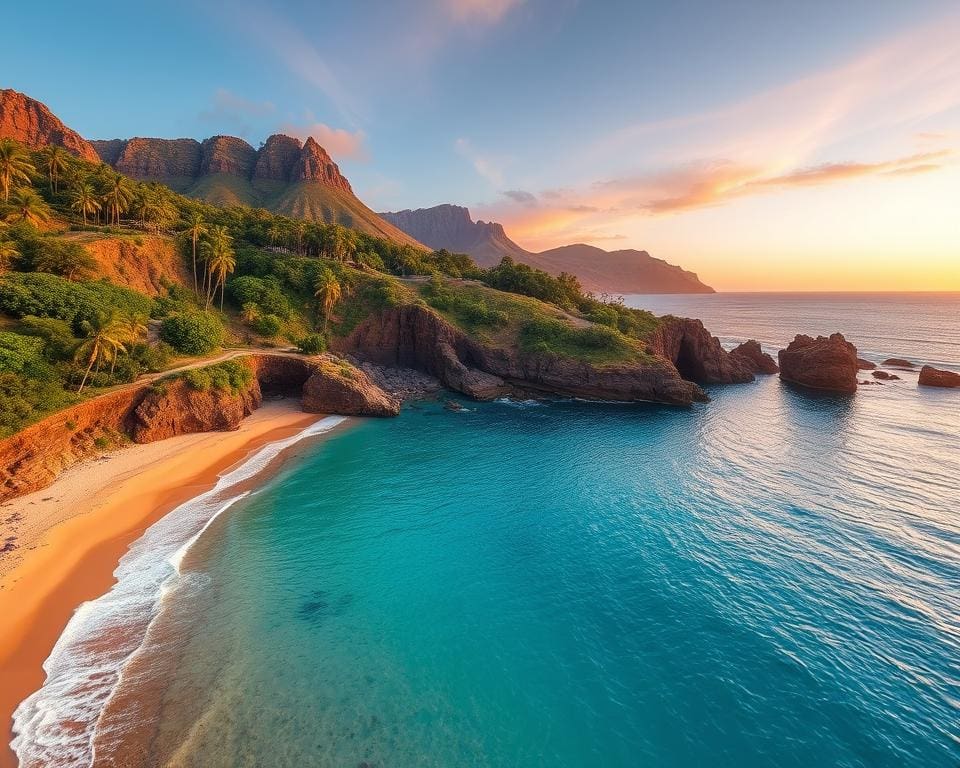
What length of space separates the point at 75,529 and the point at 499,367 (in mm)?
48344

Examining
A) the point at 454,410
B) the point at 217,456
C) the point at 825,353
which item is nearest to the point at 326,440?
the point at 217,456

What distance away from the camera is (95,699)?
1498 centimetres

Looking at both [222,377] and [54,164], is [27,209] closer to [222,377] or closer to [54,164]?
[54,164]

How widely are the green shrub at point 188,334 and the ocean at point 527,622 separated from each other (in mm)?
19024

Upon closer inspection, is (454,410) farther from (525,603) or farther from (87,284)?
(87,284)

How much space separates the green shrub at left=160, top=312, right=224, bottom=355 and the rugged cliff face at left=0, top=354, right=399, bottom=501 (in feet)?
13.8

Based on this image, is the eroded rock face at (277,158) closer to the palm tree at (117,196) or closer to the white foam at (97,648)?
the palm tree at (117,196)

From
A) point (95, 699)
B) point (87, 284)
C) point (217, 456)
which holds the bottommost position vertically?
point (95, 699)

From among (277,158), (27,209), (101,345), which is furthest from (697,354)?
(277,158)

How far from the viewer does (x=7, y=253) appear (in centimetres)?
3866

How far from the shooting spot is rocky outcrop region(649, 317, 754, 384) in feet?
235

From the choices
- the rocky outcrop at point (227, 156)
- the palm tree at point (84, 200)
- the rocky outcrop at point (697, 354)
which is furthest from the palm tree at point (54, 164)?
the rocky outcrop at point (227, 156)

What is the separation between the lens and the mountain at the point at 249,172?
158375mm

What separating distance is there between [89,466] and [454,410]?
3389 centimetres
